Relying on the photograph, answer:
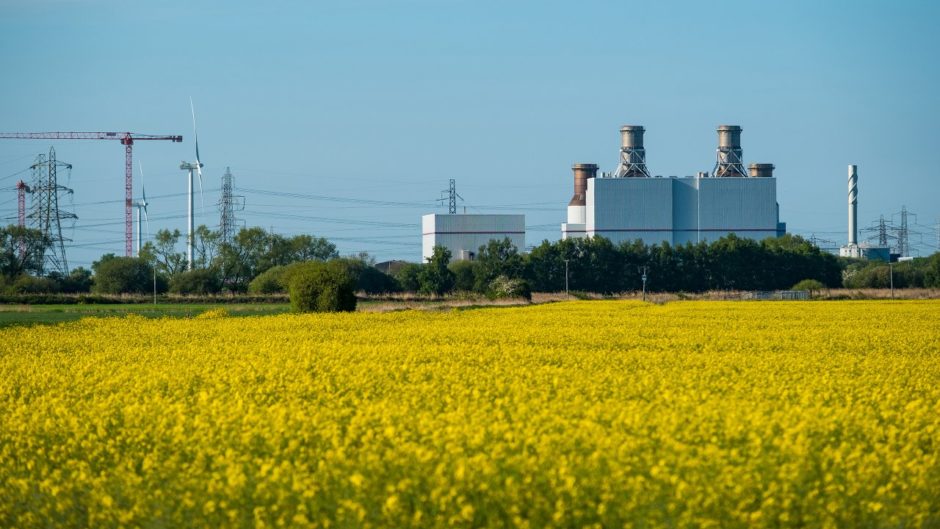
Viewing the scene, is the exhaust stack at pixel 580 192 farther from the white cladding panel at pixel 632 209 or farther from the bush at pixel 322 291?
the bush at pixel 322 291

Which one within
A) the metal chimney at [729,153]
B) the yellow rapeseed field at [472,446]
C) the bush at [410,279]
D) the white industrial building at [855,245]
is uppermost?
the metal chimney at [729,153]

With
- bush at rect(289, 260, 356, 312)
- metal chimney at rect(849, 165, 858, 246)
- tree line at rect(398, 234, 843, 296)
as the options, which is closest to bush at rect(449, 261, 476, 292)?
tree line at rect(398, 234, 843, 296)

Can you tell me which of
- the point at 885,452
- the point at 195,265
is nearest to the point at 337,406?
the point at 885,452

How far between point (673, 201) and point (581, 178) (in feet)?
29.7

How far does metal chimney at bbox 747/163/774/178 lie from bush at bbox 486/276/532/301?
110ft

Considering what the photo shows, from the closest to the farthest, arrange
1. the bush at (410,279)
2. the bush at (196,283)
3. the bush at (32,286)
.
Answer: the bush at (32,286)
the bush at (196,283)
the bush at (410,279)

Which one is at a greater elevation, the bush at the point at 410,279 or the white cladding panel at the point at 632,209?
the white cladding panel at the point at 632,209

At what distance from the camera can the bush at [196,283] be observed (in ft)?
253

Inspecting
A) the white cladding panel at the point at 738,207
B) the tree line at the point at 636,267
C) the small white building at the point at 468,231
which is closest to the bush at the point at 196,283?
the tree line at the point at 636,267

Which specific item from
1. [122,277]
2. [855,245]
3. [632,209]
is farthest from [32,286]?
[855,245]

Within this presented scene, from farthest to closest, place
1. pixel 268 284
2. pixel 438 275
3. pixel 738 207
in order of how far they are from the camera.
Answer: pixel 738 207, pixel 438 275, pixel 268 284

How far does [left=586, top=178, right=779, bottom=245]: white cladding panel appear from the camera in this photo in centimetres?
Answer: 10050

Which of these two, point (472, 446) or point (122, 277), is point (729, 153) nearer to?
point (122, 277)

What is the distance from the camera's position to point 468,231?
107875mm
